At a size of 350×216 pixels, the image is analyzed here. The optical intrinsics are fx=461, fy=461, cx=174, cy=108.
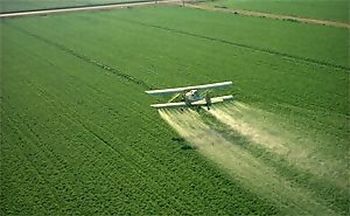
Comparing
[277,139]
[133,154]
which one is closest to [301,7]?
[277,139]

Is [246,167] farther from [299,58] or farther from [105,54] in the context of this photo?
[105,54]

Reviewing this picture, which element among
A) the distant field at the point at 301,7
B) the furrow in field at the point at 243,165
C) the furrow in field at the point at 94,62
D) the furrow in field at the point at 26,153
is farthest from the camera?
the distant field at the point at 301,7

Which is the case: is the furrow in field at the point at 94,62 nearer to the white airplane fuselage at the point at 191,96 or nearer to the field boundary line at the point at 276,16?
the white airplane fuselage at the point at 191,96

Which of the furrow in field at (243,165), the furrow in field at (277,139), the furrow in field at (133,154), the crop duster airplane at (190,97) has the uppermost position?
the crop duster airplane at (190,97)

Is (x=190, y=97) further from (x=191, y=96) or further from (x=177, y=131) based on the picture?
(x=177, y=131)

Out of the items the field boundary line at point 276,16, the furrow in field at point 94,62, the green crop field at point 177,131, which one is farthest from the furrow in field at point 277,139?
the field boundary line at point 276,16
